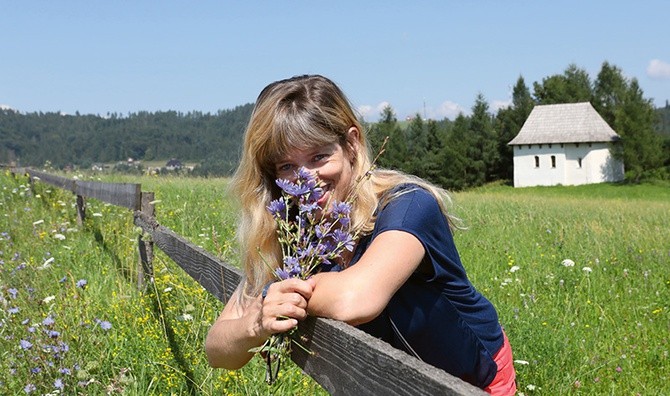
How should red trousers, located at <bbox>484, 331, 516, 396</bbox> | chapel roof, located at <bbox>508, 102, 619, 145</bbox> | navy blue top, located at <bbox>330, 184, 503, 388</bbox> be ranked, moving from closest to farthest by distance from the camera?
navy blue top, located at <bbox>330, 184, 503, 388</bbox>, red trousers, located at <bbox>484, 331, 516, 396</bbox>, chapel roof, located at <bbox>508, 102, 619, 145</bbox>

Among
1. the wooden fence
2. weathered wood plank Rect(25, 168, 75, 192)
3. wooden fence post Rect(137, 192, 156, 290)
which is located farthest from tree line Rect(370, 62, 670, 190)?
the wooden fence

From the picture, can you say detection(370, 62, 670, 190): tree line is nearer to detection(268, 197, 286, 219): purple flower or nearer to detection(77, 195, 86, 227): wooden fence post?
detection(77, 195, 86, 227): wooden fence post

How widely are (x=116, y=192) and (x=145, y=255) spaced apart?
6.15 ft

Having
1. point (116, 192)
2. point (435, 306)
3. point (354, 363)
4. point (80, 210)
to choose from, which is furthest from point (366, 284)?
point (80, 210)

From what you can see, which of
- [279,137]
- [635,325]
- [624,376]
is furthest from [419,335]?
[635,325]

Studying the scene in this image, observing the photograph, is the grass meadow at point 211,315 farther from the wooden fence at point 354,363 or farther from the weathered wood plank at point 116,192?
the wooden fence at point 354,363

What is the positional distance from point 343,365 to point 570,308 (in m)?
4.20

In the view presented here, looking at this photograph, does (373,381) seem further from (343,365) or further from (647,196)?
(647,196)

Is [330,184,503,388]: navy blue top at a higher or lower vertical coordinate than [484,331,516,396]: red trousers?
higher

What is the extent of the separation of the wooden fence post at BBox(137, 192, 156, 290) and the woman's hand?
3.30m

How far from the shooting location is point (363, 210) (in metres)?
1.97

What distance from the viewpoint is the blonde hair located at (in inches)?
79.3

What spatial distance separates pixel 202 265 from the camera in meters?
3.19

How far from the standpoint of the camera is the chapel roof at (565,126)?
61.3m
